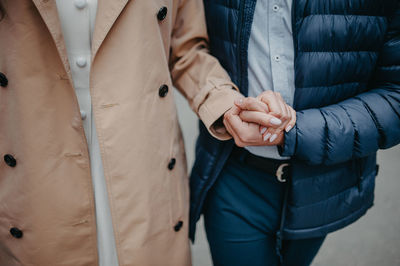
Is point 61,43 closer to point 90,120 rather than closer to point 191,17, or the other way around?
point 90,120

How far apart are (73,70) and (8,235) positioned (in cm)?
65

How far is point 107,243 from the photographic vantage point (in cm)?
127

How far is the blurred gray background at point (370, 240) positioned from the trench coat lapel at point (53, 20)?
1967 mm

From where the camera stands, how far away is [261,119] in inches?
43.9

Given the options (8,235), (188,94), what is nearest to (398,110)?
(188,94)

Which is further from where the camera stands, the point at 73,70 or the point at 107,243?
the point at 107,243

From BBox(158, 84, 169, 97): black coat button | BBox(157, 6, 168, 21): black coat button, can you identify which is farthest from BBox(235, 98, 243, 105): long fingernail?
BBox(157, 6, 168, 21): black coat button

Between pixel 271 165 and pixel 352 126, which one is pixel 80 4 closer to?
pixel 271 165

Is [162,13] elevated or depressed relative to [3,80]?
elevated

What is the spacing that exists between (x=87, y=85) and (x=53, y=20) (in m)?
0.24

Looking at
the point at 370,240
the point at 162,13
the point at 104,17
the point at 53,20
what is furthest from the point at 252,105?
the point at 370,240

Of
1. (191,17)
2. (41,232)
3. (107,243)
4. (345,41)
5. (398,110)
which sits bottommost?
(107,243)

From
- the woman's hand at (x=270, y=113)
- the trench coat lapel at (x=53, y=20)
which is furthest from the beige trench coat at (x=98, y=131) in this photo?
the woman's hand at (x=270, y=113)

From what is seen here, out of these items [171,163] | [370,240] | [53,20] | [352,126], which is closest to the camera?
[53,20]
